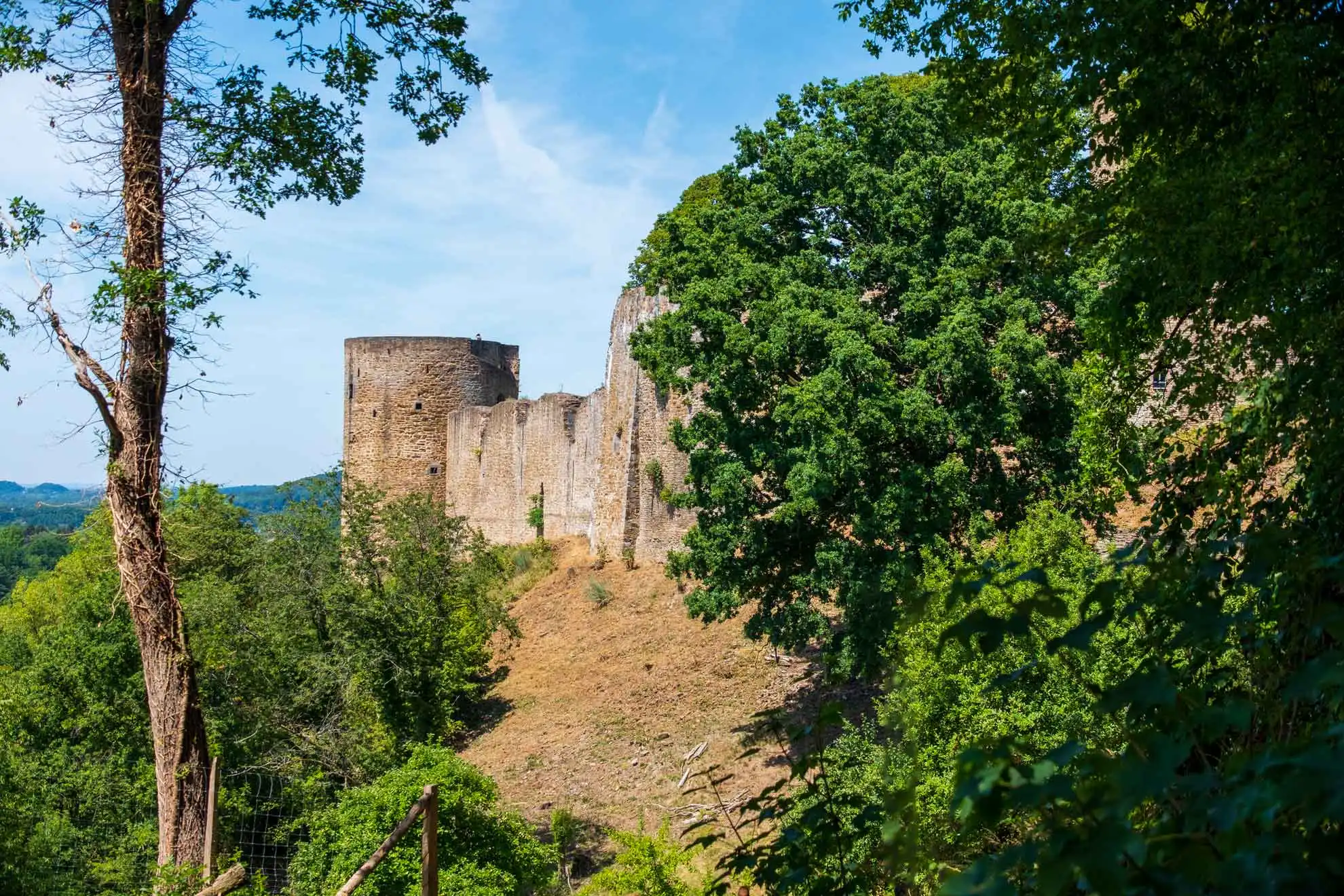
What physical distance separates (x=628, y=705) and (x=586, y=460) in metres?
10.2

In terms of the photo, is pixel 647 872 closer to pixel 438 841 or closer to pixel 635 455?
pixel 438 841

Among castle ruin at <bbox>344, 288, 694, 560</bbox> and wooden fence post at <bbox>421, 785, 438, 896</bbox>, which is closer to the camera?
wooden fence post at <bbox>421, 785, 438, 896</bbox>

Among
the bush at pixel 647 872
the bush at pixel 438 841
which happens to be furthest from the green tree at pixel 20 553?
the bush at pixel 647 872

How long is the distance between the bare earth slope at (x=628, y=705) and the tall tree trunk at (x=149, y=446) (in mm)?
5625

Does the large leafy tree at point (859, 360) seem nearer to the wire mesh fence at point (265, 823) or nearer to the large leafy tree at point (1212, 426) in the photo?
the large leafy tree at point (1212, 426)

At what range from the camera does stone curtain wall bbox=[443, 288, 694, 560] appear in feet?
69.9

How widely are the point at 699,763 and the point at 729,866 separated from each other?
32.5 feet

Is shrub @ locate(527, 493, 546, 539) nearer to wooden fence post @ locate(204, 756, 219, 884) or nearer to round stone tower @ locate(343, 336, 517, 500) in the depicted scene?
round stone tower @ locate(343, 336, 517, 500)

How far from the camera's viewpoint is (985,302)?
10734 millimetres

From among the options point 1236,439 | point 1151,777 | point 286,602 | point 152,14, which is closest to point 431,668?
point 286,602

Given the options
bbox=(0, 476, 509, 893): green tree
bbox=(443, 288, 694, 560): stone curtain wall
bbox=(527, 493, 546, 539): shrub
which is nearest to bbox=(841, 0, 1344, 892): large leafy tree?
bbox=(0, 476, 509, 893): green tree

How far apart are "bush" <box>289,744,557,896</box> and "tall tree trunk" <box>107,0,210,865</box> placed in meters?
2.80

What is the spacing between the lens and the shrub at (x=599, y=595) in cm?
2061

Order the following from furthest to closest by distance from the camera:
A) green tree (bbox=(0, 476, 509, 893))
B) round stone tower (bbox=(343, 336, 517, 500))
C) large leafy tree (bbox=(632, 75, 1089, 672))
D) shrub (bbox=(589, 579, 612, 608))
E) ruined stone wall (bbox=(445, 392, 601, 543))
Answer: round stone tower (bbox=(343, 336, 517, 500)), ruined stone wall (bbox=(445, 392, 601, 543)), shrub (bbox=(589, 579, 612, 608)), green tree (bbox=(0, 476, 509, 893)), large leafy tree (bbox=(632, 75, 1089, 672))
